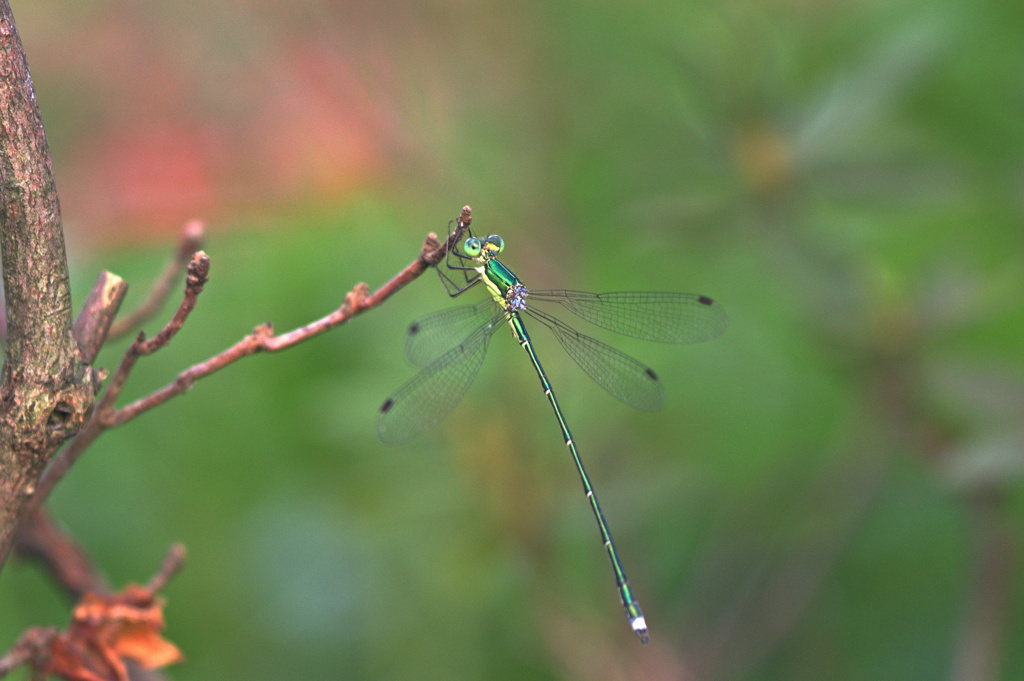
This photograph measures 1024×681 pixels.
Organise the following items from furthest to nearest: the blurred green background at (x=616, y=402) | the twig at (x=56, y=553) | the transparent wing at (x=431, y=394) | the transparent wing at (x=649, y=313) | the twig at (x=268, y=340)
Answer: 1. the transparent wing at (x=649, y=313)
2. the blurred green background at (x=616, y=402)
3. the transparent wing at (x=431, y=394)
4. the twig at (x=56, y=553)
5. the twig at (x=268, y=340)

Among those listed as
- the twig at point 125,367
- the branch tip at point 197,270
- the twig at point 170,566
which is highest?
the branch tip at point 197,270

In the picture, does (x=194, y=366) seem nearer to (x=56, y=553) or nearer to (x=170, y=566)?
(x=170, y=566)

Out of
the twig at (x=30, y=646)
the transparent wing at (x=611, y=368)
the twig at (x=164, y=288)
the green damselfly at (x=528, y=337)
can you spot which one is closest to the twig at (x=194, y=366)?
the twig at (x=30, y=646)

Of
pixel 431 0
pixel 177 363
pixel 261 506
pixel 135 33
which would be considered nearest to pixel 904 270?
pixel 431 0

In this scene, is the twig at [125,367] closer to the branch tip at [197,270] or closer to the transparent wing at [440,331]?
the branch tip at [197,270]

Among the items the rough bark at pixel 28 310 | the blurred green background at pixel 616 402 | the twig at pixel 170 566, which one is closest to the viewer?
the rough bark at pixel 28 310

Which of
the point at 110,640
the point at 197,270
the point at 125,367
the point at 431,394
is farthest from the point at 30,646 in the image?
the point at 431,394
